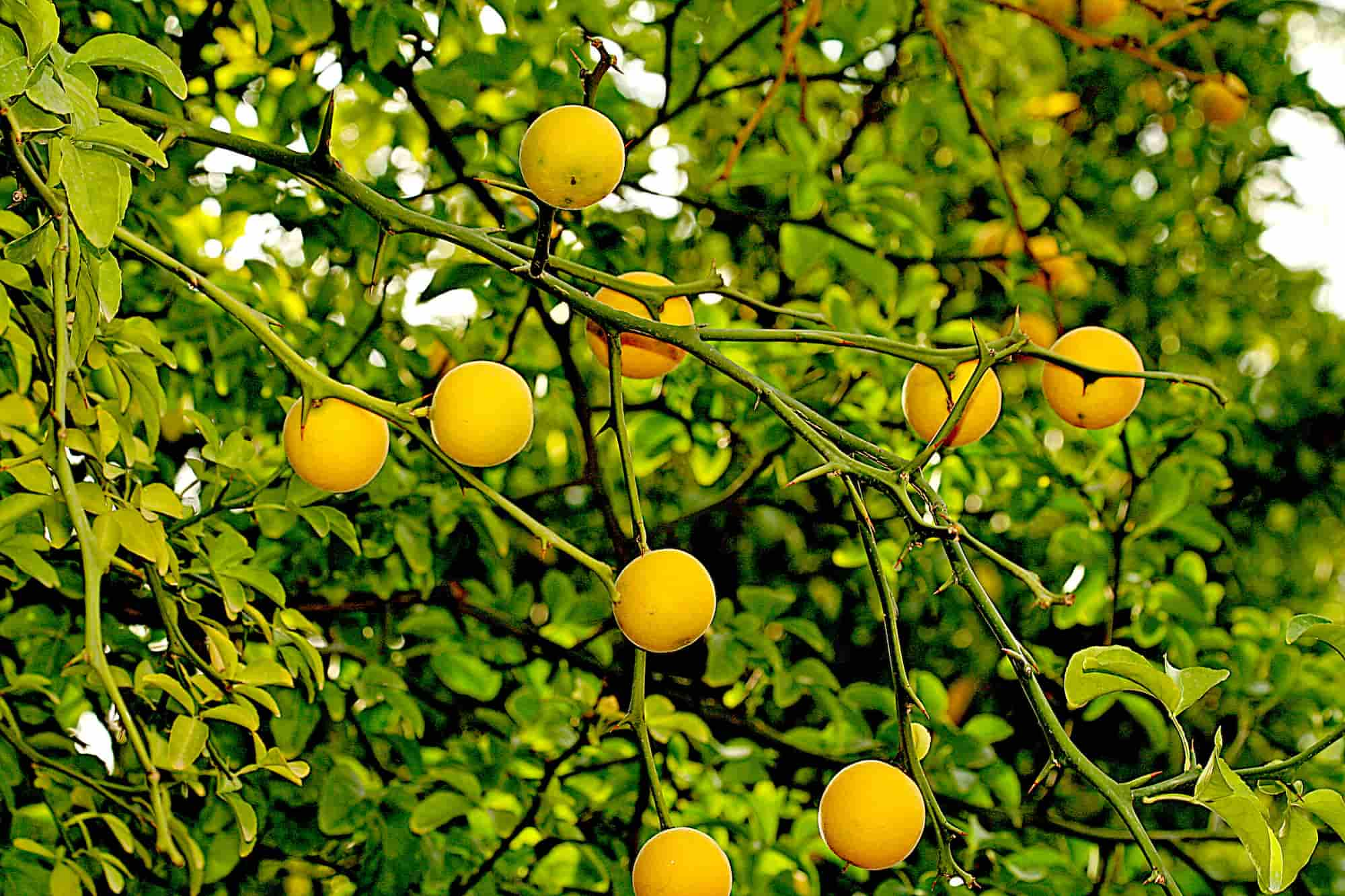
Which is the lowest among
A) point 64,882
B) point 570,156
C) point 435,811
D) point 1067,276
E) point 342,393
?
point 435,811

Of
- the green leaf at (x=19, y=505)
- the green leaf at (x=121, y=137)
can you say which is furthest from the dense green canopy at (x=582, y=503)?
the green leaf at (x=121, y=137)

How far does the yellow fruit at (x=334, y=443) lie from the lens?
2.13ft

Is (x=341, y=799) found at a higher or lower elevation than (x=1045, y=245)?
lower

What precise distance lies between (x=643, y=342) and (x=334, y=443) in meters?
0.20

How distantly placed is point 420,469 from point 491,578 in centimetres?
14

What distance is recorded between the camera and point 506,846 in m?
1.04

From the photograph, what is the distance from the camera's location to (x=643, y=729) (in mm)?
626

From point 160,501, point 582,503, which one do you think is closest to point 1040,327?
point 582,503

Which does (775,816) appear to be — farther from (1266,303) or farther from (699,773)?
(1266,303)

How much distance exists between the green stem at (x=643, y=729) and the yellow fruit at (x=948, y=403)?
23 cm

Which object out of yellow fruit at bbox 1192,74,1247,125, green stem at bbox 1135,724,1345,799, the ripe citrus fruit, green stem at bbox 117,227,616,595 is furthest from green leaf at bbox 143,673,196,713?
yellow fruit at bbox 1192,74,1247,125

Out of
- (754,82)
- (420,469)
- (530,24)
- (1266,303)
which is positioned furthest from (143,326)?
(1266,303)

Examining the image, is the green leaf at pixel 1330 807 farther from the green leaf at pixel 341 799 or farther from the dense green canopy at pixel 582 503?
the green leaf at pixel 341 799

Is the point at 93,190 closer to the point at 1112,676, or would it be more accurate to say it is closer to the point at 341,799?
the point at 1112,676
